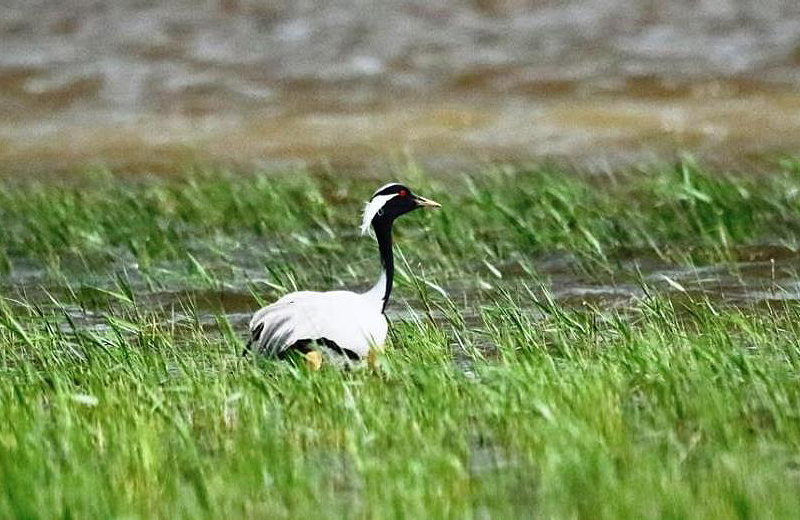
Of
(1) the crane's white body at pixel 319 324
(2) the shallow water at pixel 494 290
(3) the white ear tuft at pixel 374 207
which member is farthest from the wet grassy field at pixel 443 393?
(3) the white ear tuft at pixel 374 207

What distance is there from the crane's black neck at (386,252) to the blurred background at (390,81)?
1394 cm

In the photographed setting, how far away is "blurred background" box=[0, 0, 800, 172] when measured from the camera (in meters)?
29.0

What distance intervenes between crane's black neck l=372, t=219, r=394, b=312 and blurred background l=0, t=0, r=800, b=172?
45.7 feet

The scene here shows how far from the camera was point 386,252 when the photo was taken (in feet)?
34.5

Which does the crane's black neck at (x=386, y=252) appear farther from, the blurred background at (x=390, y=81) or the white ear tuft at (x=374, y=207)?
the blurred background at (x=390, y=81)

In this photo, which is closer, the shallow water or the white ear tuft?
the white ear tuft

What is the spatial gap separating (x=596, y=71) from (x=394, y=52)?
4.48m

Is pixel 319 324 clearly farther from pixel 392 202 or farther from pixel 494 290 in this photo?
pixel 494 290

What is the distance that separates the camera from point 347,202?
59.9 feet

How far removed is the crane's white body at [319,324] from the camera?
945 centimetres

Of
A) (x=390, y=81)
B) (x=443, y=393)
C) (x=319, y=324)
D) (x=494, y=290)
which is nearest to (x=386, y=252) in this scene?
(x=319, y=324)

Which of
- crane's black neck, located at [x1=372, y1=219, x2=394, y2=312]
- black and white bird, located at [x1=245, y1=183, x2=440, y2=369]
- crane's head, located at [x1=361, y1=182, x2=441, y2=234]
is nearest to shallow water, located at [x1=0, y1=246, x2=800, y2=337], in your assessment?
crane's head, located at [x1=361, y1=182, x2=441, y2=234]

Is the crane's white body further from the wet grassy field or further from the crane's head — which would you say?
the crane's head

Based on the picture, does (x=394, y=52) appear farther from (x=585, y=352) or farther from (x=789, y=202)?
(x=585, y=352)
